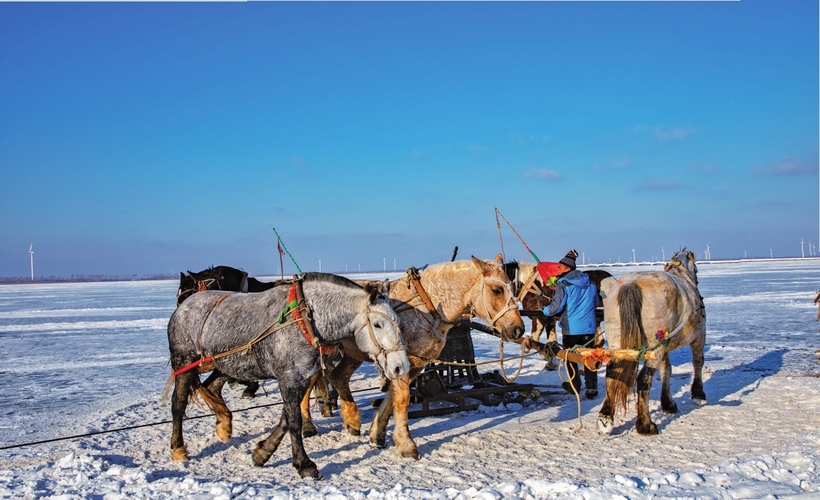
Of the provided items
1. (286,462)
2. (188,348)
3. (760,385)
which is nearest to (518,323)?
(286,462)

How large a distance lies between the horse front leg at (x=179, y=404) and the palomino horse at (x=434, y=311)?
161 centimetres

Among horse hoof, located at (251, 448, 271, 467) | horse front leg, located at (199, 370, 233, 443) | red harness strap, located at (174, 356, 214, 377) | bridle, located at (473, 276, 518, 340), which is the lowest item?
horse hoof, located at (251, 448, 271, 467)

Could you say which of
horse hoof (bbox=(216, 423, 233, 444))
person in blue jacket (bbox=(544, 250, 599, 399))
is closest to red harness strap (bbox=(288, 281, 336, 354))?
horse hoof (bbox=(216, 423, 233, 444))

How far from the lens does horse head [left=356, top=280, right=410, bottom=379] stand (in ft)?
17.5

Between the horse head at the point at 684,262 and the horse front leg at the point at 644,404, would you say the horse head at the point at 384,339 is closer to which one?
the horse front leg at the point at 644,404

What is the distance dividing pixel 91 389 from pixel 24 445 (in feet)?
13.1

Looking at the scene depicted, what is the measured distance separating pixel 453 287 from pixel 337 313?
4.15ft

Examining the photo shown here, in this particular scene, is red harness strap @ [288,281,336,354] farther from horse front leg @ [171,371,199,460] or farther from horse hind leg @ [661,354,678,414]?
horse hind leg @ [661,354,678,414]

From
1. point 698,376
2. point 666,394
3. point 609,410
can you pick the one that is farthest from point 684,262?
point 609,410

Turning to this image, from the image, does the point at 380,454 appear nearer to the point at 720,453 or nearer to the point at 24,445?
the point at 720,453

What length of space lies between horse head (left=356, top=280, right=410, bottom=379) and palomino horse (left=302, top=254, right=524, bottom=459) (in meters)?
0.72

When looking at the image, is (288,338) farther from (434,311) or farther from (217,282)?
(217,282)

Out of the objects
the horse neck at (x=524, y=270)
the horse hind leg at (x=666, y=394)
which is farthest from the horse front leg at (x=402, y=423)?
the horse neck at (x=524, y=270)

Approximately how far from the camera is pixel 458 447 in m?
6.34
